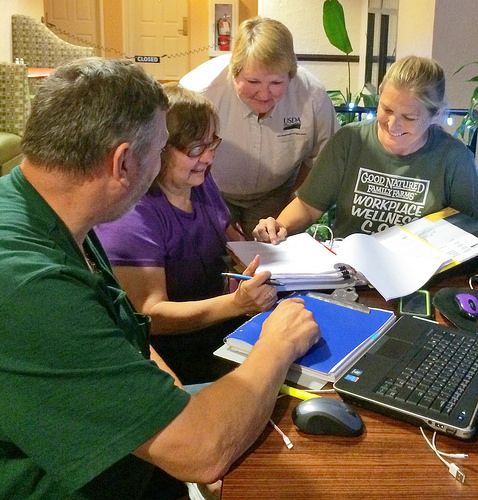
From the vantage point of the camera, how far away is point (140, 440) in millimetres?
764

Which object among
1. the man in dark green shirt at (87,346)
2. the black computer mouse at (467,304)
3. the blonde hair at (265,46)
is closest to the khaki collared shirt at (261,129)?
the blonde hair at (265,46)

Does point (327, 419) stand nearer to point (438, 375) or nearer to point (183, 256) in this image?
point (438, 375)

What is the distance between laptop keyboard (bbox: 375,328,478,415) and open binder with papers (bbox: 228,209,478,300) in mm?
260

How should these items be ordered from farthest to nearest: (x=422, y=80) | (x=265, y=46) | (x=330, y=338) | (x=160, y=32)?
(x=160, y=32) < (x=265, y=46) < (x=422, y=80) < (x=330, y=338)

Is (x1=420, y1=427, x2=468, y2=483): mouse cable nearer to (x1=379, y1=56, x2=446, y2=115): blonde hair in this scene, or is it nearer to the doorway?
(x1=379, y1=56, x2=446, y2=115): blonde hair

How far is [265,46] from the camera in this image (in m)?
1.99

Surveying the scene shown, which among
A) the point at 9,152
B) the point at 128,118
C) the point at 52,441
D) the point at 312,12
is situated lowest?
the point at 9,152

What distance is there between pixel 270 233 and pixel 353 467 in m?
1.02

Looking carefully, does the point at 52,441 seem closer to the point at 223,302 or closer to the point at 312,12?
the point at 223,302

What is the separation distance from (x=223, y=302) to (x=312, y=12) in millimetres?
5023

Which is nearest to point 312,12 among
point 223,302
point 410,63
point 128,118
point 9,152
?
point 9,152

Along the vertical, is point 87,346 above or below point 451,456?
above

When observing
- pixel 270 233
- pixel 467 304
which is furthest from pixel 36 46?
pixel 467 304

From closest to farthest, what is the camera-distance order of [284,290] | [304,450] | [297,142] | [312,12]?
[304,450] → [284,290] → [297,142] → [312,12]
